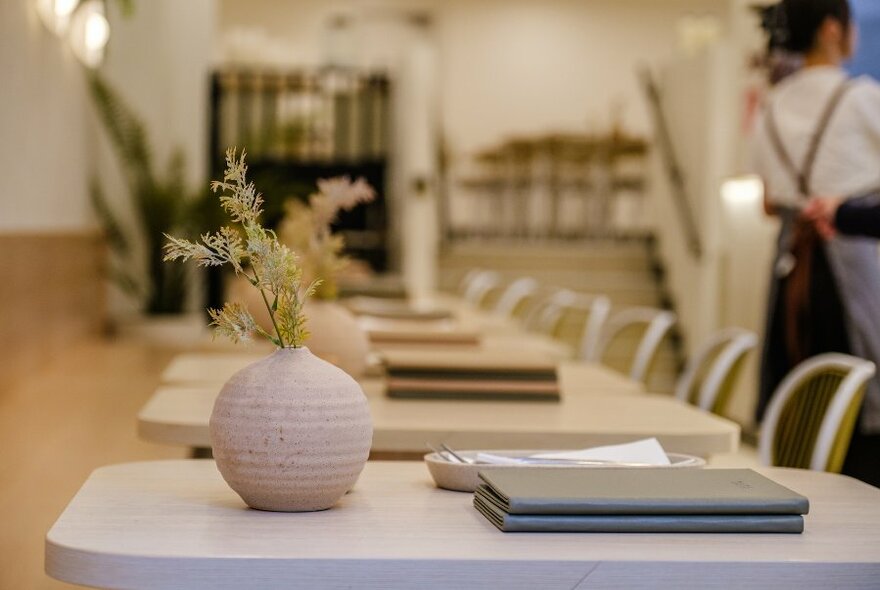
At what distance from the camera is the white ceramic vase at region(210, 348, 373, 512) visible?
1419mm

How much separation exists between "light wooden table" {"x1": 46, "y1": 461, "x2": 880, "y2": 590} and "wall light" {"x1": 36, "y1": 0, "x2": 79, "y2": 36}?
6.03 m

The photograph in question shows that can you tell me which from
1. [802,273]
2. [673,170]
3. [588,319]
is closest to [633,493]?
[802,273]

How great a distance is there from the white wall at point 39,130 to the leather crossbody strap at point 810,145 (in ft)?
12.1

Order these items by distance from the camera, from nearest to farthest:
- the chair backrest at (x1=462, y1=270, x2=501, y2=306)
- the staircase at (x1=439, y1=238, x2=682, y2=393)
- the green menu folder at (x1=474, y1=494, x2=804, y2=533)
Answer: the green menu folder at (x1=474, y1=494, x2=804, y2=533) → the chair backrest at (x1=462, y1=270, x2=501, y2=306) → the staircase at (x1=439, y1=238, x2=682, y2=393)

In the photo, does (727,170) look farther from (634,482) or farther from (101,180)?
(634,482)

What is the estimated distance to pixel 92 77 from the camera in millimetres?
8891

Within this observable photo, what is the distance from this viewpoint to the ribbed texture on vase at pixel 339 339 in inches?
105

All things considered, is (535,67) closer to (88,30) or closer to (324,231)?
(88,30)

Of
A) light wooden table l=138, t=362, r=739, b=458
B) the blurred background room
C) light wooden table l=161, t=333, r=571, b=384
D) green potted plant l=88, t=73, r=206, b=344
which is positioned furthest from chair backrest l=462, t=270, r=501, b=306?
light wooden table l=138, t=362, r=739, b=458

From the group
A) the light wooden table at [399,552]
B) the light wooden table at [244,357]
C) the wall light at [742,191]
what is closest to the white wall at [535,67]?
the wall light at [742,191]

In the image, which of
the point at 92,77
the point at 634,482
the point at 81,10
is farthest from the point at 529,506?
the point at 92,77

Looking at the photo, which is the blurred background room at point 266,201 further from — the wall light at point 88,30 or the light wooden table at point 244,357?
the light wooden table at point 244,357

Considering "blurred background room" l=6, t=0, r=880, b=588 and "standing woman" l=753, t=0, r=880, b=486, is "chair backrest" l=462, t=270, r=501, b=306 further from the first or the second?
"standing woman" l=753, t=0, r=880, b=486

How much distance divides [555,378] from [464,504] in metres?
1.03
